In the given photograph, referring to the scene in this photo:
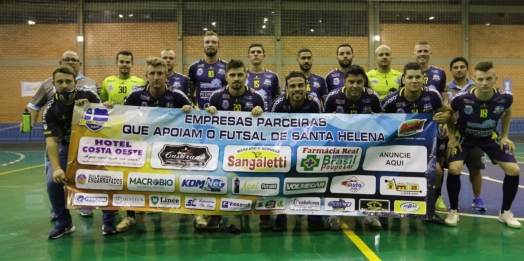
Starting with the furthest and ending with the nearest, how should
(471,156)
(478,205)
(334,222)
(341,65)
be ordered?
(341,65) → (478,205) → (471,156) → (334,222)

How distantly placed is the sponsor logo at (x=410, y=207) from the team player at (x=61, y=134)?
3.58 meters

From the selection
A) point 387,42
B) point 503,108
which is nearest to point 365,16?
point 387,42

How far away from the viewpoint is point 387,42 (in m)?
18.6

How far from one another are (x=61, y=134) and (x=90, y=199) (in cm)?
92

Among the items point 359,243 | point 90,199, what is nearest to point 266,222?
point 359,243

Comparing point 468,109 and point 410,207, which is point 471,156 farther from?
→ point 410,207

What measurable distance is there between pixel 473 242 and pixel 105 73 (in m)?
18.0

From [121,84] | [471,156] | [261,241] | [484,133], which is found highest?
[121,84]

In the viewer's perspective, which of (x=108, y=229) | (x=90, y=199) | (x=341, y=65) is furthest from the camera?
(x=341, y=65)

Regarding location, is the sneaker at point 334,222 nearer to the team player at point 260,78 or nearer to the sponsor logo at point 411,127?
the sponsor logo at point 411,127

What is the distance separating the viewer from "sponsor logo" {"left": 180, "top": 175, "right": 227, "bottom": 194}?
4.36 m

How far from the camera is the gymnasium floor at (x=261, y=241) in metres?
3.76

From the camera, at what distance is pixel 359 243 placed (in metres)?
4.09

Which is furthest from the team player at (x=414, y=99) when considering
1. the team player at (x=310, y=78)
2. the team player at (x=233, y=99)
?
the team player at (x=233, y=99)
